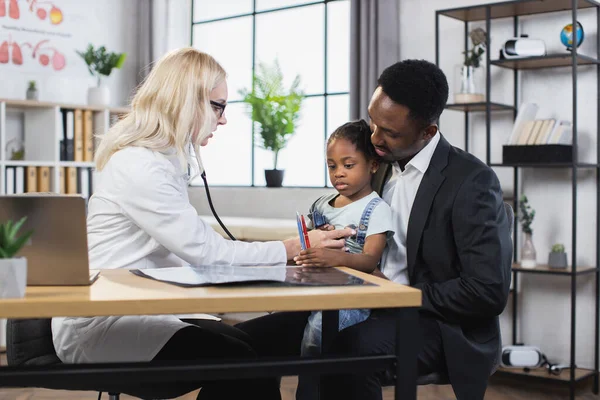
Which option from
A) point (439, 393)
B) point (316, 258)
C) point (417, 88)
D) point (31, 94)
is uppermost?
point (31, 94)

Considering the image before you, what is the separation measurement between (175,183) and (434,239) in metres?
0.68

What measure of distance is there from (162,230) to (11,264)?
1.76ft

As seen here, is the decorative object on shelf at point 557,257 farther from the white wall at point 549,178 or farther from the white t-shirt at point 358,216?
the white t-shirt at point 358,216

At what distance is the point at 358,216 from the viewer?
2.12m

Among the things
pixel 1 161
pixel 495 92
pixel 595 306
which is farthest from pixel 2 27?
pixel 595 306

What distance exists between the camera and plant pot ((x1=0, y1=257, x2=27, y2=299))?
133cm

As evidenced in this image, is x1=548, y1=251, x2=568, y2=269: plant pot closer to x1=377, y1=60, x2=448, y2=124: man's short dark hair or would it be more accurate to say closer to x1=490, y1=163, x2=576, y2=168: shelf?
x1=490, y1=163, x2=576, y2=168: shelf

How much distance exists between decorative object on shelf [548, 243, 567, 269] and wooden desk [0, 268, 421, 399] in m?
2.49

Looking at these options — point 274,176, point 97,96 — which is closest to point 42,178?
point 97,96

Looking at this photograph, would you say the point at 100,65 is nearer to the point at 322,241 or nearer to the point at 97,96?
the point at 97,96

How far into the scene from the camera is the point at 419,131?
6.77 feet

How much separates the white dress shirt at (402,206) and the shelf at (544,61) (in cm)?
187

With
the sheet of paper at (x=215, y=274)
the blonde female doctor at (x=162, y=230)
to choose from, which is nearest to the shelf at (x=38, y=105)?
the blonde female doctor at (x=162, y=230)

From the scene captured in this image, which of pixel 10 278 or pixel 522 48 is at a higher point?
pixel 522 48
